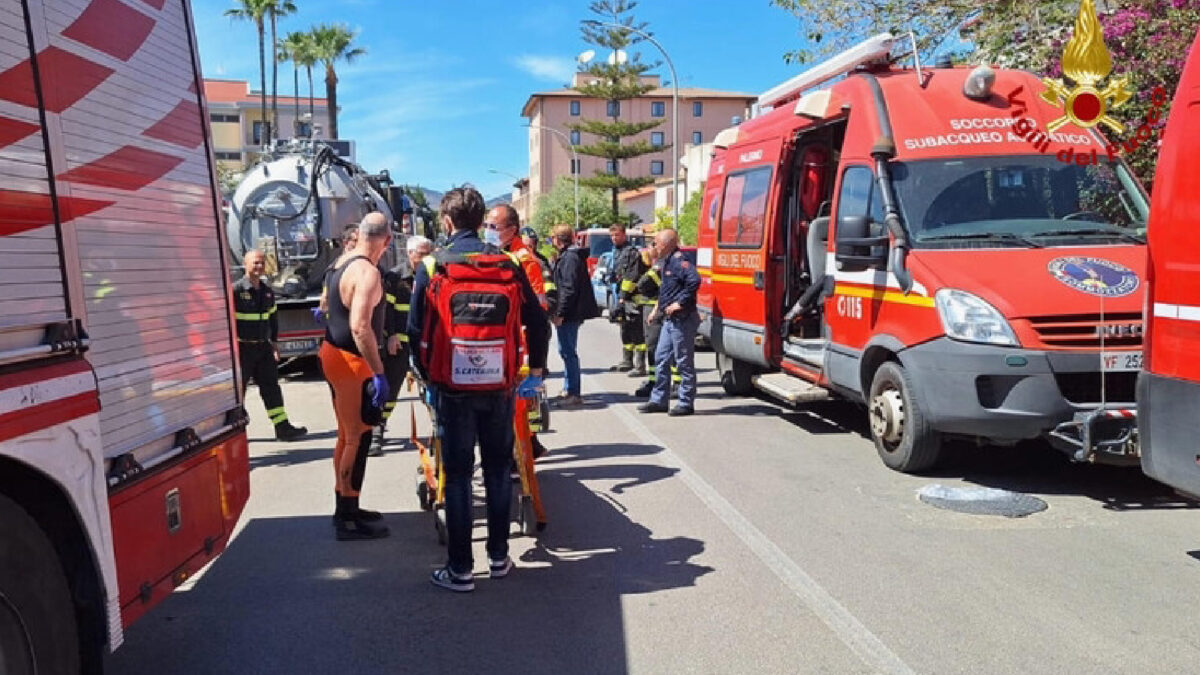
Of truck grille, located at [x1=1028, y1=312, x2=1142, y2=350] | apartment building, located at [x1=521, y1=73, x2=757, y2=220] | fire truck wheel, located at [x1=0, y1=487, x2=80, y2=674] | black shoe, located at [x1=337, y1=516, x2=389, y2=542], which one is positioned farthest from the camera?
apartment building, located at [x1=521, y1=73, x2=757, y2=220]

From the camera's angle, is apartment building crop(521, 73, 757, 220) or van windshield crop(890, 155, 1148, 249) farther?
apartment building crop(521, 73, 757, 220)

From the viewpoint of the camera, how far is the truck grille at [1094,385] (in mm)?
5941

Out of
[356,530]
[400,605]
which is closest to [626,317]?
[356,530]

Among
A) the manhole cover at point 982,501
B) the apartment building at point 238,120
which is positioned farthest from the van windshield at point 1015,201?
the apartment building at point 238,120

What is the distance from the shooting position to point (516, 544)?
548 centimetres

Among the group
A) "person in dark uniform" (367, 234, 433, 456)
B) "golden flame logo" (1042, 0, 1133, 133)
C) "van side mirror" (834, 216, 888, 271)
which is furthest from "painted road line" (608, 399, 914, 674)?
"golden flame logo" (1042, 0, 1133, 133)

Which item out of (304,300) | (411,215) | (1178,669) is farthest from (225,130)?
(1178,669)

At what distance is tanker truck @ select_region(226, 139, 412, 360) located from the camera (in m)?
12.6

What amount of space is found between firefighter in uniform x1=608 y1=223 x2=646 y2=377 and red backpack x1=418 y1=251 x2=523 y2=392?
7215mm

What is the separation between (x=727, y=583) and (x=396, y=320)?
4.12 meters

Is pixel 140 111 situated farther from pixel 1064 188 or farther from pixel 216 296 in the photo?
pixel 1064 188

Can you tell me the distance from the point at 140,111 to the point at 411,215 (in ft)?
50.0

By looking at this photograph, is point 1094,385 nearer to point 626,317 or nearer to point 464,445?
point 464,445

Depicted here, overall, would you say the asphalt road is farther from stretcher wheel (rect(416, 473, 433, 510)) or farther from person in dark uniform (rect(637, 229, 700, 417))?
person in dark uniform (rect(637, 229, 700, 417))
